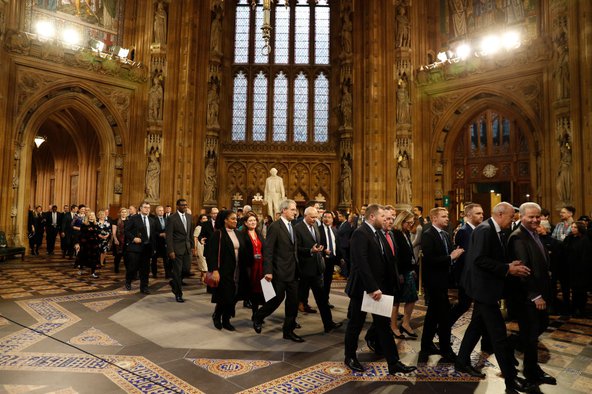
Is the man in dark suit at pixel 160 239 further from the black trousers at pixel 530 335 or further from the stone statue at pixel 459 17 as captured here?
the stone statue at pixel 459 17

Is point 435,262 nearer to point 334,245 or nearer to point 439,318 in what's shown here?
point 439,318

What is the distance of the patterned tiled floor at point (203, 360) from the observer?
136 inches

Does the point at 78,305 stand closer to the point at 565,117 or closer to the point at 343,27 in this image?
the point at 565,117

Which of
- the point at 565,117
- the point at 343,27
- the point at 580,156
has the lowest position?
the point at 580,156

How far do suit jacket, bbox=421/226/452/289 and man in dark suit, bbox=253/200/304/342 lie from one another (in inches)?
63.3

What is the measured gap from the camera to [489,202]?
15461 mm

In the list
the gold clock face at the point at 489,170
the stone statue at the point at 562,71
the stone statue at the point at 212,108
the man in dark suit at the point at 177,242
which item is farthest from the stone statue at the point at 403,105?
the man in dark suit at the point at 177,242

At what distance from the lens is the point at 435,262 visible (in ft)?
14.0

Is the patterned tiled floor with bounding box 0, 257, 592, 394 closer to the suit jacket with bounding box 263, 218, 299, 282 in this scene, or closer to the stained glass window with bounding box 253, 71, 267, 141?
the suit jacket with bounding box 263, 218, 299, 282

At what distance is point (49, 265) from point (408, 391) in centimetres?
1099

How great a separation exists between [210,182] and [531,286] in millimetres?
14610

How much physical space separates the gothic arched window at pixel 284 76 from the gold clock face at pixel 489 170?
278 inches

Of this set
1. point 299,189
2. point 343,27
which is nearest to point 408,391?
point 299,189

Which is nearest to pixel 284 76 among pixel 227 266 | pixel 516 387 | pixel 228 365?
pixel 227 266
